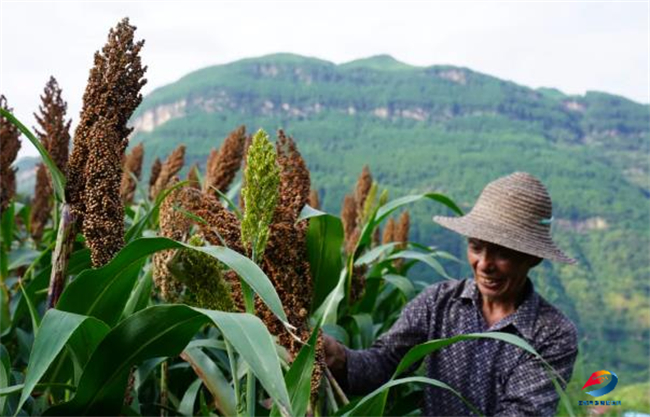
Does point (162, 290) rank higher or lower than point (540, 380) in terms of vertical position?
higher

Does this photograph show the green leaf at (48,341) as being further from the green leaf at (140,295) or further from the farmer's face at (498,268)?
the farmer's face at (498,268)

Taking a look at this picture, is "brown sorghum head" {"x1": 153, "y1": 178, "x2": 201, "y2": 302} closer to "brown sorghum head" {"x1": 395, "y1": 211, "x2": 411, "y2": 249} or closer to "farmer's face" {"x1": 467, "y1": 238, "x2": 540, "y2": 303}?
"farmer's face" {"x1": 467, "y1": 238, "x2": 540, "y2": 303}

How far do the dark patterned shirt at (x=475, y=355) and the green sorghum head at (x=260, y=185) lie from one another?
45.0 inches

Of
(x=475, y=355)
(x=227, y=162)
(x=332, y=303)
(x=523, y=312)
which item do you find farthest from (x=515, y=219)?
(x=227, y=162)

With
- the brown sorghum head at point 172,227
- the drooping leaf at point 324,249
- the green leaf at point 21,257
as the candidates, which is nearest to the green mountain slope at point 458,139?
the drooping leaf at point 324,249

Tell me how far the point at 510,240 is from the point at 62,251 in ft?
4.86

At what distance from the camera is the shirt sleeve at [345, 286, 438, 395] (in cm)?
251

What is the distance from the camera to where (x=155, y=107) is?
76.6 m

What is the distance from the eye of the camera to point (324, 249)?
2.46 metres

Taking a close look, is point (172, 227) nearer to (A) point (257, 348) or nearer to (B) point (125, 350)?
(B) point (125, 350)

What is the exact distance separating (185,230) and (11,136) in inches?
32.0

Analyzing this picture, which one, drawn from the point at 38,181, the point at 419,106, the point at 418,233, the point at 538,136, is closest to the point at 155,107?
the point at 419,106

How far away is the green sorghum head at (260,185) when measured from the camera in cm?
136

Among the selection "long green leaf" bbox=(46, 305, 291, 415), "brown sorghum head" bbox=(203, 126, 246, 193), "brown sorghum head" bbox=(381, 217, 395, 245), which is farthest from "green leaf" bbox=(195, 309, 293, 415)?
"brown sorghum head" bbox=(381, 217, 395, 245)
